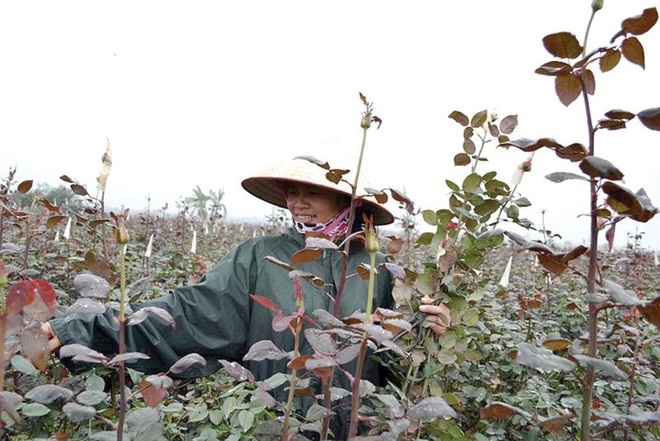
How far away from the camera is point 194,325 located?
1.80 m

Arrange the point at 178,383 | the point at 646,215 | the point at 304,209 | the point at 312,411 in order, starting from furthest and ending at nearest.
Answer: the point at 304,209, the point at 178,383, the point at 312,411, the point at 646,215

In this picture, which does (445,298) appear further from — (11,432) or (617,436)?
(11,432)

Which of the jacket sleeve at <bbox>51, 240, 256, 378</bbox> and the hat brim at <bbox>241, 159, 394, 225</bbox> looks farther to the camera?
the hat brim at <bbox>241, 159, 394, 225</bbox>

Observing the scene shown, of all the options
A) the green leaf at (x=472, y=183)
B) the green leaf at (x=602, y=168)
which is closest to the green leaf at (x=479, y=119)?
the green leaf at (x=472, y=183)

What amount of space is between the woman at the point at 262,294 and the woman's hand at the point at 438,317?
46cm

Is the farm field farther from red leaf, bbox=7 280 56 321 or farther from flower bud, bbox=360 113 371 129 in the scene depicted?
flower bud, bbox=360 113 371 129

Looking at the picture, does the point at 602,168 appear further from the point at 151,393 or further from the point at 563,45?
the point at 151,393

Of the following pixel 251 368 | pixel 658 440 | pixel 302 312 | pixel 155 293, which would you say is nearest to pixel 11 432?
pixel 302 312

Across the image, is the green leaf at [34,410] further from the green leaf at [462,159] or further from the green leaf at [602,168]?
the green leaf at [462,159]

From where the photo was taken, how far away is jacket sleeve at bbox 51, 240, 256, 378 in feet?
4.75

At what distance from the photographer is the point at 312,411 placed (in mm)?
916

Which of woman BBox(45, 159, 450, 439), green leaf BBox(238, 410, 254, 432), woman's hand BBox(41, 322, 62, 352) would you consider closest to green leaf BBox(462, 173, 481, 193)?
woman BBox(45, 159, 450, 439)

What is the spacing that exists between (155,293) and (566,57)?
2075 millimetres

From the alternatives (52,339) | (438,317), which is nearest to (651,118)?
(438,317)
